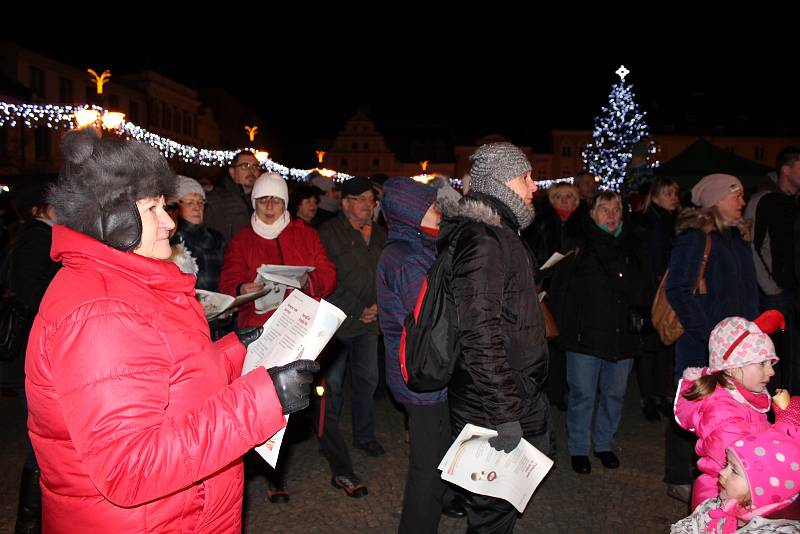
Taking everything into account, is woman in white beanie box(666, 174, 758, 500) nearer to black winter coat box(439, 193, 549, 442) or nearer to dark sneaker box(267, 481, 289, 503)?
black winter coat box(439, 193, 549, 442)

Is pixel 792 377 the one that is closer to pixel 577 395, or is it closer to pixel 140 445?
pixel 577 395

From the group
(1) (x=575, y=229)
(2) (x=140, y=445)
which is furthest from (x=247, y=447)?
(1) (x=575, y=229)

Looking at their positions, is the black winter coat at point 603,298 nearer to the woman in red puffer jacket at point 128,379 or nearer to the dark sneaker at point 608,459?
the dark sneaker at point 608,459

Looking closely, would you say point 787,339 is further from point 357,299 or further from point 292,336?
point 292,336

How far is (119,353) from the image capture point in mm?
1662

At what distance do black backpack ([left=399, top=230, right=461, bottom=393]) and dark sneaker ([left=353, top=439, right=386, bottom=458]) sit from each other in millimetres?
2628

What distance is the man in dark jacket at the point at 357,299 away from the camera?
528 centimetres

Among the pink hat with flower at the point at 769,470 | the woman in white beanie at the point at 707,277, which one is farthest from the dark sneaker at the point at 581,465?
the pink hat with flower at the point at 769,470

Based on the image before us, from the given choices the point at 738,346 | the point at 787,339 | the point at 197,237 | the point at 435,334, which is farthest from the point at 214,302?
the point at 787,339

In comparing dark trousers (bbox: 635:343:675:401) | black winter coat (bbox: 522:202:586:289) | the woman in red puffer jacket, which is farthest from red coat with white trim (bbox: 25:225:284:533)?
dark trousers (bbox: 635:343:675:401)

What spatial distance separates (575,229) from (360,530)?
3.75 m

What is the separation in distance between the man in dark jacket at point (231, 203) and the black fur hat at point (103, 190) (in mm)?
4134

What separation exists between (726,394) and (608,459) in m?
2.23

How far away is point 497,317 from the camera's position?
2910mm
